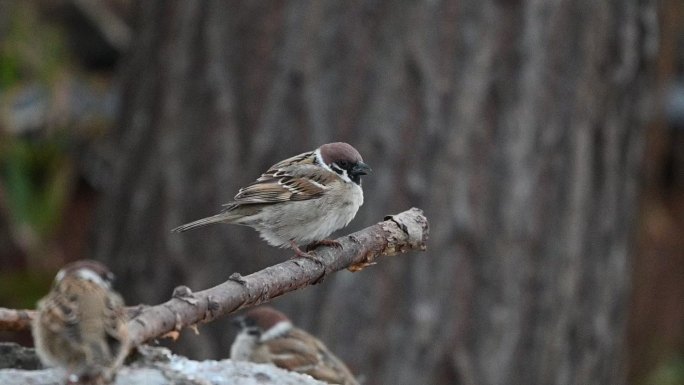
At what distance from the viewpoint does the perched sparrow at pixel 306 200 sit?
14.8 feet

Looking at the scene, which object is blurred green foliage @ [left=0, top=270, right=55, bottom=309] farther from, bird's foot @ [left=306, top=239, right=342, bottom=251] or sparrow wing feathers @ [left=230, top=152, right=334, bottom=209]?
bird's foot @ [left=306, top=239, right=342, bottom=251]

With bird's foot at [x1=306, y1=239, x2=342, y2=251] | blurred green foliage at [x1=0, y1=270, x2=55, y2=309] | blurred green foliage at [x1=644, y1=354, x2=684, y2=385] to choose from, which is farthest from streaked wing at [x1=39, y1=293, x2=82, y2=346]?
blurred green foliage at [x1=644, y1=354, x2=684, y2=385]

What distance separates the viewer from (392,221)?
→ 12.9 ft

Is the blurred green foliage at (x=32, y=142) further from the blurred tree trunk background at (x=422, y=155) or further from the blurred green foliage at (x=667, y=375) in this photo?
the blurred green foliage at (x=667, y=375)

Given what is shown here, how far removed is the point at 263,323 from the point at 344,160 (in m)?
Result: 0.86

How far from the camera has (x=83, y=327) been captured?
103 inches

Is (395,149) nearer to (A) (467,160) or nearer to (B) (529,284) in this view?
(A) (467,160)

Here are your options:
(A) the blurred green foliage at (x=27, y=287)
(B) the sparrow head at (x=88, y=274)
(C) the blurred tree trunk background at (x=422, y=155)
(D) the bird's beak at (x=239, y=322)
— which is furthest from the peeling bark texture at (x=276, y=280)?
(A) the blurred green foliage at (x=27, y=287)

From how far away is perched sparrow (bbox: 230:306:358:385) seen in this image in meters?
4.52

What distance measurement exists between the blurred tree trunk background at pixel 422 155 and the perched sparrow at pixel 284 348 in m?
0.84

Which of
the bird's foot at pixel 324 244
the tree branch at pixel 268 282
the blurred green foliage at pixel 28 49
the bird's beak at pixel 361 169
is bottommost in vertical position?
the tree branch at pixel 268 282

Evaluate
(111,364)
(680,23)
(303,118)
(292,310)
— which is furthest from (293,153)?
(680,23)

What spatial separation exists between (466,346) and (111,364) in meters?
3.51

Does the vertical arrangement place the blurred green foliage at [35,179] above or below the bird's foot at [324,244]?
above
